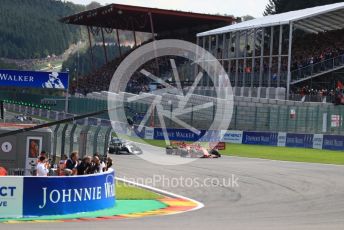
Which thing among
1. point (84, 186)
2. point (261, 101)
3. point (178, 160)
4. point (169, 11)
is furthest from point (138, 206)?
point (169, 11)

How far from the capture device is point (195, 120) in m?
51.3

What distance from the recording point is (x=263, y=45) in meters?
55.8

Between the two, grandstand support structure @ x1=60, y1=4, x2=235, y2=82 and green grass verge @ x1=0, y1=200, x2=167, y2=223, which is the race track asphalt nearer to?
green grass verge @ x1=0, y1=200, x2=167, y2=223

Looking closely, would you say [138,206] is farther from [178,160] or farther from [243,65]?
[243,65]

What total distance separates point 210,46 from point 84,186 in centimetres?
4954

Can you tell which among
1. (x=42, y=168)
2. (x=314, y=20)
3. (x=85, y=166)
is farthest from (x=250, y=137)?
(x=42, y=168)

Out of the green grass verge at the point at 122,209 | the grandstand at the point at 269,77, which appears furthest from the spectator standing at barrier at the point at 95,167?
the grandstand at the point at 269,77

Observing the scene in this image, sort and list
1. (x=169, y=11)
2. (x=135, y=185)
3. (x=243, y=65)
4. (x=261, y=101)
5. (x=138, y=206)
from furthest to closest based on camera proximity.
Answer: (x=169, y=11) < (x=243, y=65) < (x=261, y=101) < (x=135, y=185) < (x=138, y=206)

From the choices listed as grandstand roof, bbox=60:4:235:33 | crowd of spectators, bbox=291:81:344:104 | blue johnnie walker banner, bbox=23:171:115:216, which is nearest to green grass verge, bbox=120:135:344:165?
crowd of spectators, bbox=291:81:344:104

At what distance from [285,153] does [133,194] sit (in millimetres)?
20719

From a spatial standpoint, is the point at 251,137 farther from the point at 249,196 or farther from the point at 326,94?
the point at 249,196

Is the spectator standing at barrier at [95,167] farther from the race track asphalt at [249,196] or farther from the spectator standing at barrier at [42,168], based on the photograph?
the race track asphalt at [249,196]

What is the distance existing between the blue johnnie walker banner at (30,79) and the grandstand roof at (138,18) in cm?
5296

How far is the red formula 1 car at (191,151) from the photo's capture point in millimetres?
37469
